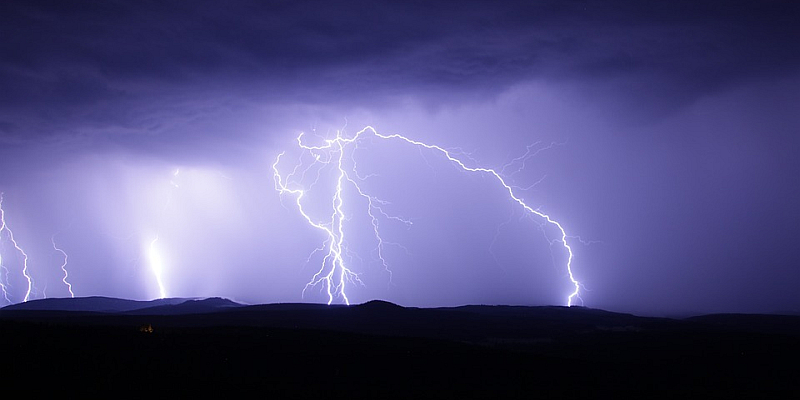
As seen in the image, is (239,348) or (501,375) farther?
(239,348)

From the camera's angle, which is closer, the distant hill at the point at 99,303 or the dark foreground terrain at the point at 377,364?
the dark foreground terrain at the point at 377,364

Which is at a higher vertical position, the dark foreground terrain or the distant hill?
the distant hill

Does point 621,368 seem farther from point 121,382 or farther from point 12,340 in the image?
point 12,340

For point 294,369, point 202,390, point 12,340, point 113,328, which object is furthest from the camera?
point 113,328

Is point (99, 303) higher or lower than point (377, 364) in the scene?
higher

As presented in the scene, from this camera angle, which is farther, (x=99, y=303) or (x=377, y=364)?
(x=99, y=303)

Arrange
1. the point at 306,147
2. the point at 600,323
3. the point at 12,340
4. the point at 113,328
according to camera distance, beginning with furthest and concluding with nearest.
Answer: the point at 306,147, the point at 600,323, the point at 113,328, the point at 12,340

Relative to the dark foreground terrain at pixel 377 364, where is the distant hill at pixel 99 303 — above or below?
above

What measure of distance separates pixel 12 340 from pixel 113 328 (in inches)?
121

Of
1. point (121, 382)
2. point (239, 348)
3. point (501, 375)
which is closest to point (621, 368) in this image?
point (501, 375)

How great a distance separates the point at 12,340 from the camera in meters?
15.8

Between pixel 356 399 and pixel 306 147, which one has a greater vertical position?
pixel 306 147

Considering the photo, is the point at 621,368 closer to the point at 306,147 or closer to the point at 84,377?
the point at 84,377

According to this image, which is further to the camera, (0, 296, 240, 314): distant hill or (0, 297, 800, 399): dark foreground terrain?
(0, 296, 240, 314): distant hill
